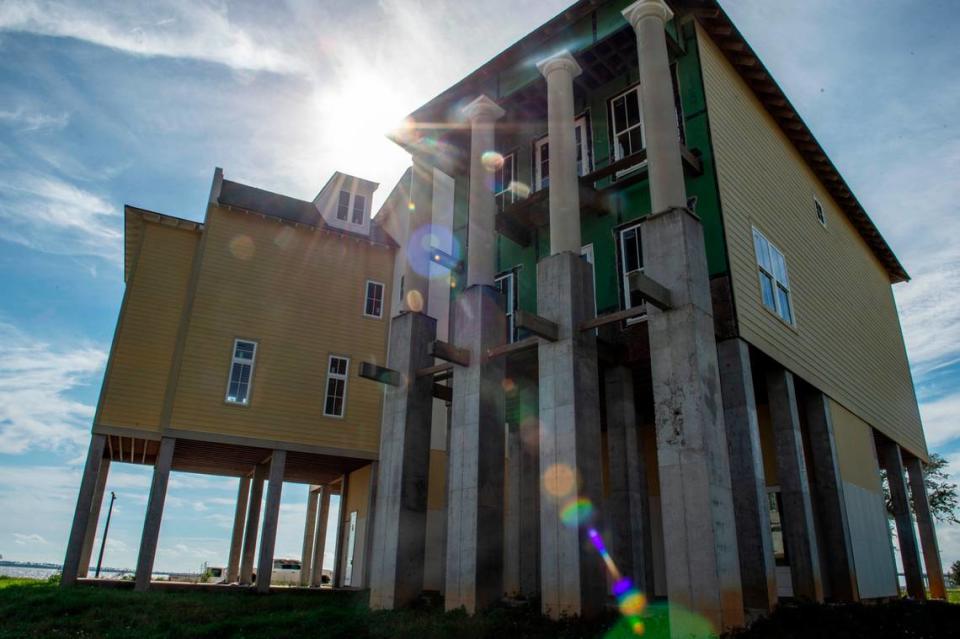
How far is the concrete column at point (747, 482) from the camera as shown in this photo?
12625 mm

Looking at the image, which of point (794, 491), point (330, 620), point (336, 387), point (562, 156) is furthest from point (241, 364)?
point (794, 491)

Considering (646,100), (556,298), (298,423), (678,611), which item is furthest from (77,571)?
(646,100)

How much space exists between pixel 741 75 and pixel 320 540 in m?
25.7

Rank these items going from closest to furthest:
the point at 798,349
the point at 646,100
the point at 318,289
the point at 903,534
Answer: the point at 646,100 → the point at 798,349 → the point at 903,534 → the point at 318,289

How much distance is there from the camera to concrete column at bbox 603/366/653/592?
1457cm

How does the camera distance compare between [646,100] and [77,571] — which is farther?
[77,571]

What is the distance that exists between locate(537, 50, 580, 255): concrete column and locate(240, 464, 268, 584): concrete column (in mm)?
17636

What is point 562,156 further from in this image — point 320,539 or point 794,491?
point 320,539

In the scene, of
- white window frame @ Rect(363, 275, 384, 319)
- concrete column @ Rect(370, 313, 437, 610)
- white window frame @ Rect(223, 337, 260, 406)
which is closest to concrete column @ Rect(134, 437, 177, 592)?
white window frame @ Rect(223, 337, 260, 406)

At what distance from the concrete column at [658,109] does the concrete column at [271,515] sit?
1646cm

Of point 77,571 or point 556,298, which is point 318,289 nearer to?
point 77,571

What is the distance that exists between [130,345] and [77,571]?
7.38 metres

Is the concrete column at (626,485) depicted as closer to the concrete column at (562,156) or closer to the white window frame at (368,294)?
the concrete column at (562,156)

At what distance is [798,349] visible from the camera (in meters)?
17.4
